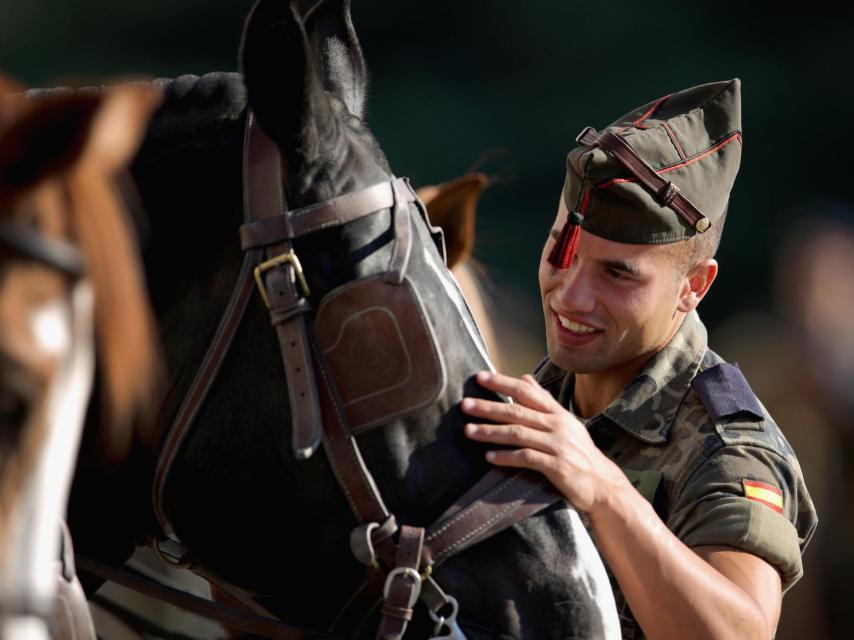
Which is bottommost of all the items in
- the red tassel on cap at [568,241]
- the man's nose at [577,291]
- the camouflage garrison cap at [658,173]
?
the man's nose at [577,291]

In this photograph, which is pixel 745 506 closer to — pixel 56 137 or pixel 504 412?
pixel 504 412

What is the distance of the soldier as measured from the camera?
213 cm

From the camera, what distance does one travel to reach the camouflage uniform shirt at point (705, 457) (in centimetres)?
229

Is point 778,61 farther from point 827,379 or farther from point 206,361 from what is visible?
point 206,361

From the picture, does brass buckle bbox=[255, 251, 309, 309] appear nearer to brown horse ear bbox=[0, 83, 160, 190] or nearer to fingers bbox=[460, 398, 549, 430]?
fingers bbox=[460, 398, 549, 430]

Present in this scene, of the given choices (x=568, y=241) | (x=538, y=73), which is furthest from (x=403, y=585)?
(x=538, y=73)

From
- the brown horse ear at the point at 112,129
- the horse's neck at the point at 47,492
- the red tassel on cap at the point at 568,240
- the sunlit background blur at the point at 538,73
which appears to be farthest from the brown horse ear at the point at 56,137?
the sunlit background blur at the point at 538,73

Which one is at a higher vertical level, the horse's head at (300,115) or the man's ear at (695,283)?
the horse's head at (300,115)

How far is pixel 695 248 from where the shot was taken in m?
2.66

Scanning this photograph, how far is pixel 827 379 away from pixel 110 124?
3476 millimetres

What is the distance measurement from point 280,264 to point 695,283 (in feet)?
3.76

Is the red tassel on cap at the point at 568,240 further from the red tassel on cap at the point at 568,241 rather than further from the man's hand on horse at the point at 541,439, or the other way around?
the man's hand on horse at the point at 541,439

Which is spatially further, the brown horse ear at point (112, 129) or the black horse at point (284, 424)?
the black horse at point (284, 424)

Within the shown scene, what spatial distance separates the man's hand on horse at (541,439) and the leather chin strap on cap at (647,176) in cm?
65
